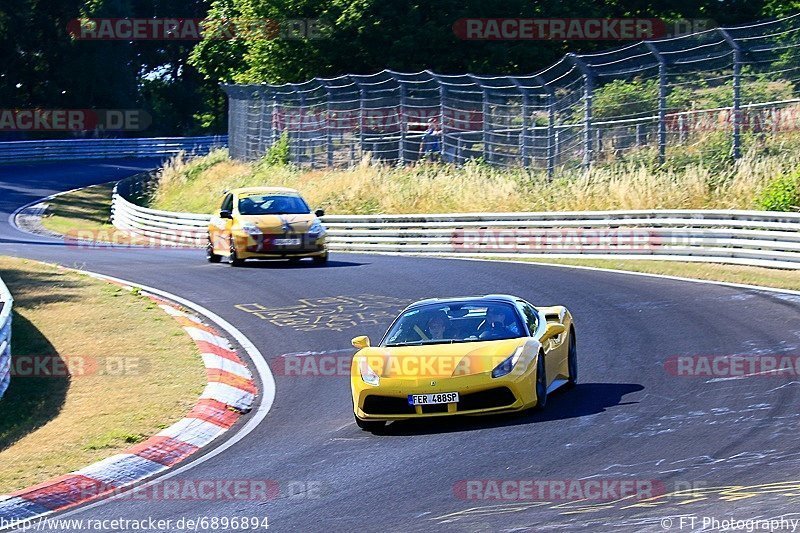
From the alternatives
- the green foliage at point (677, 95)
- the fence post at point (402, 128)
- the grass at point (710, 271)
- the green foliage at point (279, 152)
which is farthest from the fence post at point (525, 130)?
the green foliage at point (279, 152)

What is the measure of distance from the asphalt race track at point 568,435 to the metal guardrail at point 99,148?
159ft

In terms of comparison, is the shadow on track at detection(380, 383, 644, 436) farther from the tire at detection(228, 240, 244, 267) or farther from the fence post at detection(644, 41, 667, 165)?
the fence post at detection(644, 41, 667, 165)

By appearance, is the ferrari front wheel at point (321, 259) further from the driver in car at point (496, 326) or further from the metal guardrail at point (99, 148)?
the metal guardrail at point (99, 148)

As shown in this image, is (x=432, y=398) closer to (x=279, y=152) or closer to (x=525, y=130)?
(x=525, y=130)

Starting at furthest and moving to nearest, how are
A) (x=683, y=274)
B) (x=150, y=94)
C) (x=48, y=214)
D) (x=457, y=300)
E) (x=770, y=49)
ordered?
(x=150, y=94) < (x=48, y=214) < (x=770, y=49) < (x=683, y=274) < (x=457, y=300)

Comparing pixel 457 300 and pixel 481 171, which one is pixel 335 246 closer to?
pixel 481 171

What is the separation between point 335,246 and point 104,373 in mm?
16433

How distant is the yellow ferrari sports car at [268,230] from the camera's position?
80.5ft

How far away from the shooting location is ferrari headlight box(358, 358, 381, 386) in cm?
1100

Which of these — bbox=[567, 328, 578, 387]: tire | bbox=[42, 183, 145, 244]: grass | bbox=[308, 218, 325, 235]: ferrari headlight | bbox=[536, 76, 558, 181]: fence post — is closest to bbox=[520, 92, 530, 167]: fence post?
bbox=[536, 76, 558, 181]: fence post

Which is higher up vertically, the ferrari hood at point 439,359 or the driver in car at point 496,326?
the driver in car at point 496,326

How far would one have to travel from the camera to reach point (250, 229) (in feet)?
81.0

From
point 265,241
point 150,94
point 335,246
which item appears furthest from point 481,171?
point 150,94

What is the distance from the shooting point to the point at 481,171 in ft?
107
